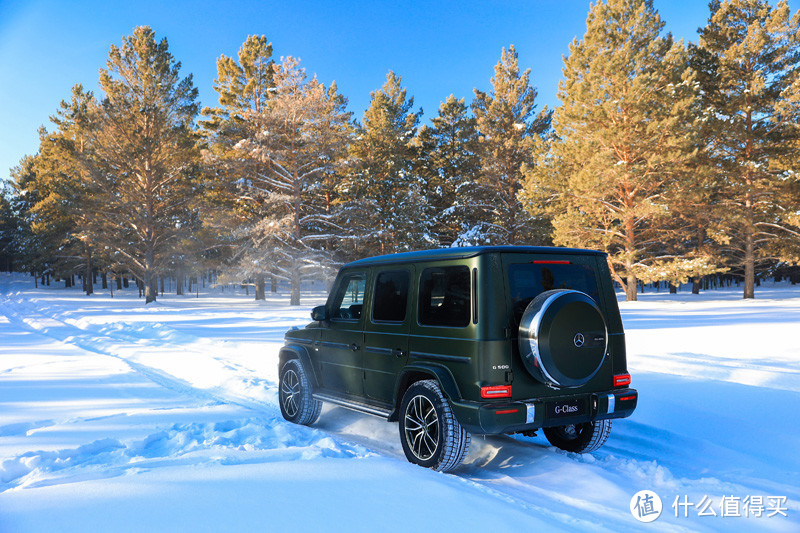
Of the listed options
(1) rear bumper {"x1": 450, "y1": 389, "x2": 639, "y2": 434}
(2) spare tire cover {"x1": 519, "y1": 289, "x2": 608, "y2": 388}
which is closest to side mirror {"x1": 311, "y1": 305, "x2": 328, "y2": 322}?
(1) rear bumper {"x1": 450, "y1": 389, "x2": 639, "y2": 434}

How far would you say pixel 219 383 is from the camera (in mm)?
8570

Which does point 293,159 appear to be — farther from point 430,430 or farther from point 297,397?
point 430,430

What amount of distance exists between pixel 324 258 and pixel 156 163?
13.0m

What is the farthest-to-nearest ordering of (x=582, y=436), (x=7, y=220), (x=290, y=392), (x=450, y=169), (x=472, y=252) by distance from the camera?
(x=7, y=220) < (x=450, y=169) < (x=290, y=392) < (x=582, y=436) < (x=472, y=252)

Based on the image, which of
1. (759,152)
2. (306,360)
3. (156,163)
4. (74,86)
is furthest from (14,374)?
(74,86)

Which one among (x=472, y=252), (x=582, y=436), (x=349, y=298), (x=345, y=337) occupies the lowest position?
(x=582, y=436)

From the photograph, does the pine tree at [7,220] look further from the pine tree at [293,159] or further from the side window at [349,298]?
the side window at [349,298]

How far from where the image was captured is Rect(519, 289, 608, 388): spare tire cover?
429 centimetres

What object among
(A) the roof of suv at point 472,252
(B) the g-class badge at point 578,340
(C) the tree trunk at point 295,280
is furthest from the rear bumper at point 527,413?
(C) the tree trunk at point 295,280

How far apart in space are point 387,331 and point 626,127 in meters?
26.5

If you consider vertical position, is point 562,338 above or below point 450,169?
below

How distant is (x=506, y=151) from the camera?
125 ft

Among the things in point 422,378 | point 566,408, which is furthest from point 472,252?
point 566,408

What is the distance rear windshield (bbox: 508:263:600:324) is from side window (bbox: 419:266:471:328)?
41cm
